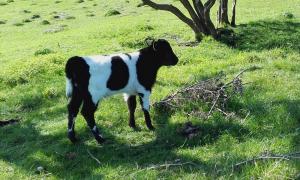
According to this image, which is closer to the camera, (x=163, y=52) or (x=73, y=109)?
(x=73, y=109)

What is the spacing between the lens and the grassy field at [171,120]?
7.80 m

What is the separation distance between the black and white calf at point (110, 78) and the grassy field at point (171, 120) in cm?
52

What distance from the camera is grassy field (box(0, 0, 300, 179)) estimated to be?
25.6 ft

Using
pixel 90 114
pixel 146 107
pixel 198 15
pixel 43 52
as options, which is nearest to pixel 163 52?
pixel 146 107

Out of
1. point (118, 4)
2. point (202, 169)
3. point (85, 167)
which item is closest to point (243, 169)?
point (202, 169)

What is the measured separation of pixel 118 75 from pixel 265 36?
836 cm

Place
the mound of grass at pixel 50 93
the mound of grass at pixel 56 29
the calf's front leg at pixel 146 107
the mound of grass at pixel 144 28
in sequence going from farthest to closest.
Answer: the mound of grass at pixel 56 29 < the mound of grass at pixel 144 28 < the mound of grass at pixel 50 93 < the calf's front leg at pixel 146 107

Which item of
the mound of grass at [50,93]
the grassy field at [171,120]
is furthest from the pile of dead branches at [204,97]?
the mound of grass at [50,93]

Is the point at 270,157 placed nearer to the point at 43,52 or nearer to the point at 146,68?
the point at 146,68

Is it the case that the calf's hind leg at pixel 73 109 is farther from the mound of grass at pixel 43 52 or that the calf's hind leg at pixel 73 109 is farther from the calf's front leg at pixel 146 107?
the mound of grass at pixel 43 52

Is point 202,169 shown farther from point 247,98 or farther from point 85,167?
point 247,98

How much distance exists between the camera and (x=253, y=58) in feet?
44.4

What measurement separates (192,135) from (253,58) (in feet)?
17.6

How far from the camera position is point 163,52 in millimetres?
10109
